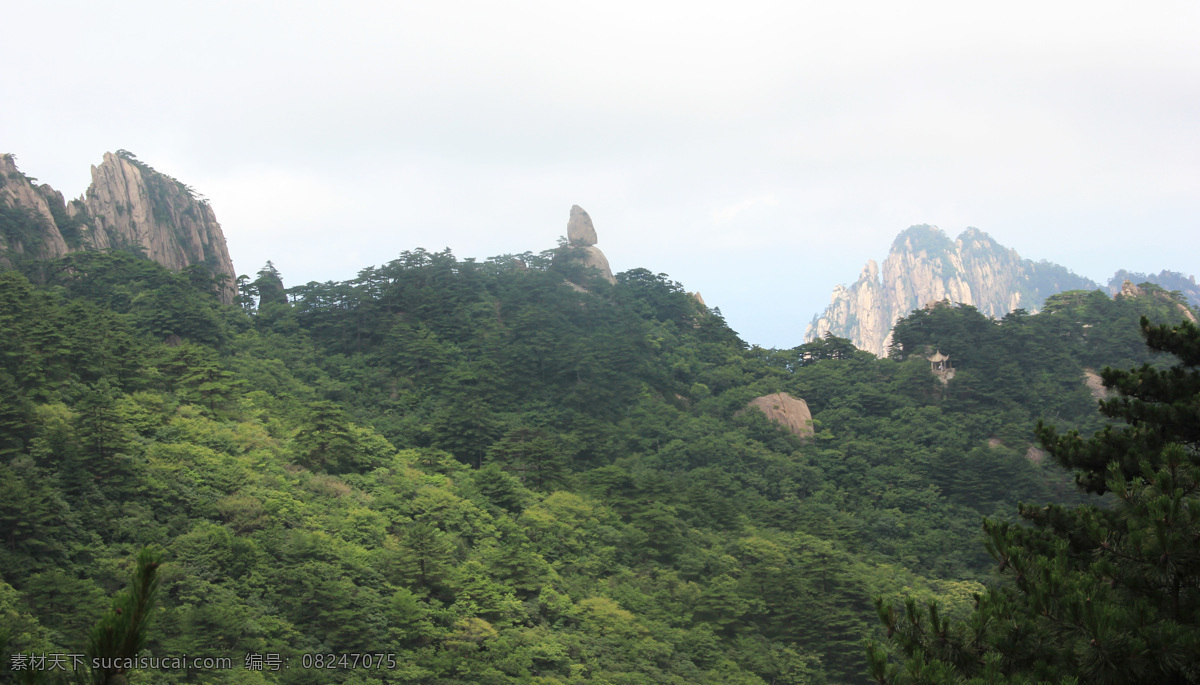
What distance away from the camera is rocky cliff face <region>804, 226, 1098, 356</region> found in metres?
109

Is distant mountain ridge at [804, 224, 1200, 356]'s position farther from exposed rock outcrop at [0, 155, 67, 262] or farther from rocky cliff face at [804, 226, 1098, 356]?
exposed rock outcrop at [0, 155, 67, 262]

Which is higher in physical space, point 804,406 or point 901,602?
point 804,406

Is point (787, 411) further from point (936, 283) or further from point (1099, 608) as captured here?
point (936, 283)

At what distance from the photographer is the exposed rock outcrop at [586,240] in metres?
48.7

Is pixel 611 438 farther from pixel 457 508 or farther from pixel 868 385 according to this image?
pixel 868 385

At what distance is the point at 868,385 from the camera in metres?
36.7

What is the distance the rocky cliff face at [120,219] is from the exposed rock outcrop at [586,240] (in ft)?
68.3

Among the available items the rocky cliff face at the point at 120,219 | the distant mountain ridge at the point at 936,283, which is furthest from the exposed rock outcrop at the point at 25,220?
the distant mountain ridge at the point at 936,283

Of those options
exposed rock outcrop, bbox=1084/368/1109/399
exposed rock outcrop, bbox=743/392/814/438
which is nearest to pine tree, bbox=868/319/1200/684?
exposed rock outcrop, bbox=743/392/814/438

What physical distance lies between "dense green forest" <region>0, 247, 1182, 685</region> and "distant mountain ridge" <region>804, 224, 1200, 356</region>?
68.8 meters

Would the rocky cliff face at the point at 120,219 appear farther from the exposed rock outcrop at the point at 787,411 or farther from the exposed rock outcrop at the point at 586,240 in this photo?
the exposed rock outcrop at the point at 787,411

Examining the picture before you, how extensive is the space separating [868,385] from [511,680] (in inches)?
1050

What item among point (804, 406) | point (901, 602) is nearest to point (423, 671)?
point (901, 602)

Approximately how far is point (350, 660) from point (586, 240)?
38.0m
